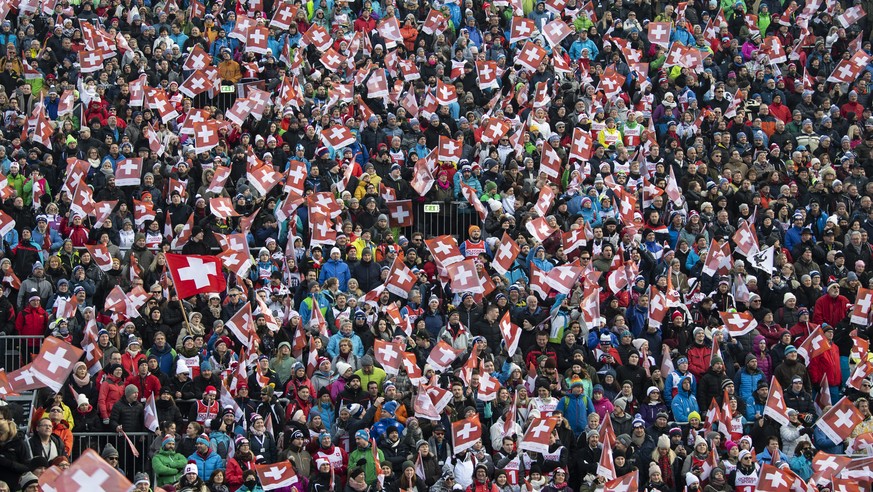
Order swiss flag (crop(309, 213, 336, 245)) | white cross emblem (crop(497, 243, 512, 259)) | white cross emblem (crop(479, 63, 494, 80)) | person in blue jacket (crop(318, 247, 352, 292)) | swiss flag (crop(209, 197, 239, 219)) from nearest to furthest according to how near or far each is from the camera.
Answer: person in blue jacket (crop(318, 247, 352, 292)) < white cross emblem (crop(497, 243, 512, 259)) < swiss flag (crop(309, 213, 336, 245)) < swiss flag (crop(209, 197, 239, 219)) < white cross emblem (crop(479, 63, 494, 80))

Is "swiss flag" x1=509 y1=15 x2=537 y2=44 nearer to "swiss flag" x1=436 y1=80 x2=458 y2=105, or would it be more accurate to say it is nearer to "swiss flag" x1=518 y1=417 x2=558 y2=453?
"swiss flag" x1=436 y1=80 x2=458 y2=105

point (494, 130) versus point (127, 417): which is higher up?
point (494, 130)

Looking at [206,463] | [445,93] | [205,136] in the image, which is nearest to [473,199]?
[445,93]

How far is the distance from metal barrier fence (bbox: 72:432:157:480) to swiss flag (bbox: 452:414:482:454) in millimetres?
3830

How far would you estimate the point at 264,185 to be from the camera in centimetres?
2770

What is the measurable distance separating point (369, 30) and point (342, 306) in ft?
31.6

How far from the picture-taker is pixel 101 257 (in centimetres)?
2522

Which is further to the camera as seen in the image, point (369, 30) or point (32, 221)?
point (369, 30)

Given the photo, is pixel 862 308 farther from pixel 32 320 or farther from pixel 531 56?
pixel 32 320

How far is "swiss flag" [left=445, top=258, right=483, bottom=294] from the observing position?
84.1 ft

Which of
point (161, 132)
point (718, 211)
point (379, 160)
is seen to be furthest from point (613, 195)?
point (161, 132)

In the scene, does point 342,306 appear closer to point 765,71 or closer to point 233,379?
point 233,379

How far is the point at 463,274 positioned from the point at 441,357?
77.6 inches

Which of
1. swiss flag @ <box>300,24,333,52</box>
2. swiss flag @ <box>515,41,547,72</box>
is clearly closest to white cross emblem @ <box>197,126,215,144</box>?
swiss flag @ <box>300,24,333,52</box>
